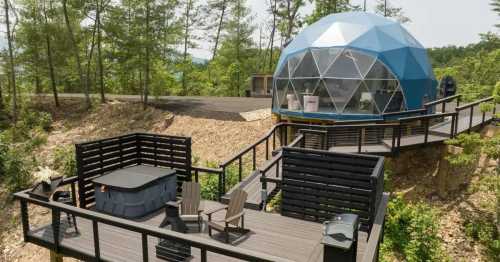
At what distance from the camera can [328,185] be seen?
6246 millimetres

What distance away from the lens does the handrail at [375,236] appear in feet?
13.9

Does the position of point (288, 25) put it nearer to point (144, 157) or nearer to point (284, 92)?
point (284, 92)

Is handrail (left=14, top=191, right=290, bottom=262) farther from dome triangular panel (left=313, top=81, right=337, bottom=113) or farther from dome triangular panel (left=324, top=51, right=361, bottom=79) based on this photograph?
dome triangular panel (left=324, top=51, right=361, bottom=79)

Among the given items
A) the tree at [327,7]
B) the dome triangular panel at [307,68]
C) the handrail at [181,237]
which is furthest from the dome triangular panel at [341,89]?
the tree at [327,7]

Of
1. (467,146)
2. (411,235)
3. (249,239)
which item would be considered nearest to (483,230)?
(411,235)

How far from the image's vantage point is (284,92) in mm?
15977

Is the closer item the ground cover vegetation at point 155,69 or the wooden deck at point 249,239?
the wooden deck at point 249,239

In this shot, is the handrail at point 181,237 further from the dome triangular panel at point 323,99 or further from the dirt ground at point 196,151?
the dome triangular panel at point 323,99

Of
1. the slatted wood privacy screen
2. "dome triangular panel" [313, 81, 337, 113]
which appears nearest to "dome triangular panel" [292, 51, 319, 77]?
"dome triangular panel" [313, 81, 337, 113]

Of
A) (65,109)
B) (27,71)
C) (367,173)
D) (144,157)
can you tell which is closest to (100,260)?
(144,157)

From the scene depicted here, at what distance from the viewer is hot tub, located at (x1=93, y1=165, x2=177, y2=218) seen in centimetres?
675

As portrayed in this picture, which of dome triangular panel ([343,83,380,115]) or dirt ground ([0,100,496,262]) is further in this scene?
dome triangular panel ([343,83,380,115])

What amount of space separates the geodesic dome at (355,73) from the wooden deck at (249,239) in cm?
816

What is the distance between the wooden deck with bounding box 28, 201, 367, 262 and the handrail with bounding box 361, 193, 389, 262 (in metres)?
0.43
